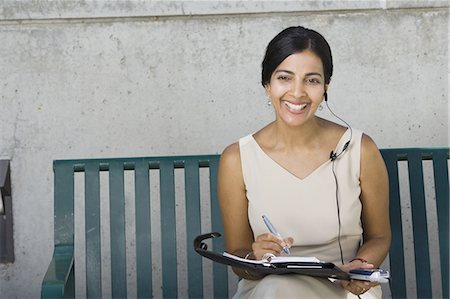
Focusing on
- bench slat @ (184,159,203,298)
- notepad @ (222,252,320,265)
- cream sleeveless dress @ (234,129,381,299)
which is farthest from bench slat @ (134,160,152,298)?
notepad @ (222,252,320,265)

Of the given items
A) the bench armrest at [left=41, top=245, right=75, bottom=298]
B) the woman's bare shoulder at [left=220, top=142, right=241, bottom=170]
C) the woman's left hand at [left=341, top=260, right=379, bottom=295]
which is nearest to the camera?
the woman's left hand at [left=341, top=260, right=379, bottom=295]

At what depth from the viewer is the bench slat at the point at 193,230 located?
4711mm

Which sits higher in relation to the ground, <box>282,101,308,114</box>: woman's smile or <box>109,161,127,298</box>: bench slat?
<box>282,101,308,114</box>: woman's smile

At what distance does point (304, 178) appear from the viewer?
435 centimetres

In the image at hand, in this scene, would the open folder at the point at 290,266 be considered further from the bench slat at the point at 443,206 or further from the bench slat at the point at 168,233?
the bench slat at the point at 443,206

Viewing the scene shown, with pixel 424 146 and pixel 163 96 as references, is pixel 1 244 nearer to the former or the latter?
pixel 163 96

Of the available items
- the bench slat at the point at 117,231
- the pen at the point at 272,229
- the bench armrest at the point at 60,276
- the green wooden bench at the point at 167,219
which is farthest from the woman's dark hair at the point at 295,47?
the bench armrest at the point at 60,276

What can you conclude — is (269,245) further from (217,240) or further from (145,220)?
(145,220)

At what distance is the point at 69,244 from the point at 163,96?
3.14 feet

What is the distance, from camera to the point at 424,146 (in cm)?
528

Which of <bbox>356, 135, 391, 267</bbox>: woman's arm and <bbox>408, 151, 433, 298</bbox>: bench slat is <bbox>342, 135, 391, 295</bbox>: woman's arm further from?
<bbox>408, 151, 433, 298</bbox>: bench slat

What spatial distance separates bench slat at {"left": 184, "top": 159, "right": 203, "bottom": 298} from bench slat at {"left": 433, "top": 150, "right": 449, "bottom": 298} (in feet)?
3.41

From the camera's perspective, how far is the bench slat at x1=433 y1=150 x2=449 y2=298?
186 inches

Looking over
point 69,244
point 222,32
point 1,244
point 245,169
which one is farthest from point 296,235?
point 1,244
